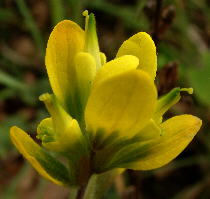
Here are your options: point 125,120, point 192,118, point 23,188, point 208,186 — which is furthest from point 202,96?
point 125,120

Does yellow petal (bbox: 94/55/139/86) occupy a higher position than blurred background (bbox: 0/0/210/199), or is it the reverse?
yellow petal (bbox: 94/55/139/86)

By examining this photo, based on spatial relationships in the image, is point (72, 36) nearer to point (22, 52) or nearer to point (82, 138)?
point (82, 138)

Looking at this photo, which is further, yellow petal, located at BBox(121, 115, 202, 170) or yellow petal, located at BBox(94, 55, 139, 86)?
yellow petal, located at BBox(121, 115, 202, 170)

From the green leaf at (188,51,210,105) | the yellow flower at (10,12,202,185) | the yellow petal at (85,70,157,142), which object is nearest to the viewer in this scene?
the yellow petal at (85,70,157,142)

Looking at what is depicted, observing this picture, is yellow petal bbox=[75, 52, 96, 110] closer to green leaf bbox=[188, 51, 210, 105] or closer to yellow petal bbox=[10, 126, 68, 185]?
yellow petal bbox=[10, 126, 68, 185]

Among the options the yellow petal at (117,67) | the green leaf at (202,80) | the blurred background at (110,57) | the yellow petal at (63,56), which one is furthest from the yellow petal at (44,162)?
the green leaf at (202,80)

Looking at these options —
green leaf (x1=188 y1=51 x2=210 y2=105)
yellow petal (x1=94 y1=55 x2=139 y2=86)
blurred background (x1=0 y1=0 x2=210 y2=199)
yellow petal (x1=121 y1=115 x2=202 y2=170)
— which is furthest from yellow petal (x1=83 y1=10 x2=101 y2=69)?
green leaf (x1=188 y1=51 x2=210 y2=105)

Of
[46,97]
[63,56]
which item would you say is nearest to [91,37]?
[63,56]
